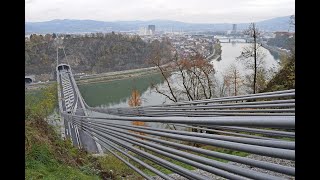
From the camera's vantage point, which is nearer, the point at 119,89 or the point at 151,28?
the point at 119,89

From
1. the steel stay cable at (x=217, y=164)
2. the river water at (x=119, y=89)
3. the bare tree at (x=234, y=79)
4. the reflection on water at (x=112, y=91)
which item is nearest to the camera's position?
the steel stay cable at (x=217, y=164)

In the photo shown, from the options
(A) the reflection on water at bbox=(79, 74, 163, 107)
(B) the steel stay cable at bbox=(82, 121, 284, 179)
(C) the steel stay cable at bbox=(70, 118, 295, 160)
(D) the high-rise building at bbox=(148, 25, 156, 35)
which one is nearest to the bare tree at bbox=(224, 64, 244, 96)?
(A) the reflection on water at bbox=(79, 74, 163, 107)

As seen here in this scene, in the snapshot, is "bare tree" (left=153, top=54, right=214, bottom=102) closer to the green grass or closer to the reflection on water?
the reflection on water

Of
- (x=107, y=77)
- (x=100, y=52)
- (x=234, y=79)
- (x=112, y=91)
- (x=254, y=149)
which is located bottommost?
(x=112, y=91)

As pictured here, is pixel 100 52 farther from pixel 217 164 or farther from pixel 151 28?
pixel 217 164

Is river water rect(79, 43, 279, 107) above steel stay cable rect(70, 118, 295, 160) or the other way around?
the other way around

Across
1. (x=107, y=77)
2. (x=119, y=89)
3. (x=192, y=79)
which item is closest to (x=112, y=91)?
(x=119, y=89)

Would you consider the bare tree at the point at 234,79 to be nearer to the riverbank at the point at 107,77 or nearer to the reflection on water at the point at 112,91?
the reflection on water at the point at 112,91

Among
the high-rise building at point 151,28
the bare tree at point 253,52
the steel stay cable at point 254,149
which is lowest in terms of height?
the steel stay cable at point 254,149

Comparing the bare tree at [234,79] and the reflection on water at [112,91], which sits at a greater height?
the bare tree at [234,79]

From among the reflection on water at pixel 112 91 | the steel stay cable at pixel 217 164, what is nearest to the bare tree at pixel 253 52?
the reflection on water at pixel 112 91

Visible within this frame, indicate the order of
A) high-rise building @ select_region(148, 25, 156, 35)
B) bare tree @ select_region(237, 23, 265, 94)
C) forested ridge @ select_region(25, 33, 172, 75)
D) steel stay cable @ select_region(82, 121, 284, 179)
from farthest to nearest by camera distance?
high-rise building @ select_region(148, 25, 156, 35) < forested ridge @ select_region(25, 33, 172, 75) < bare tree @ select_region(237, 23, 265, 94) < steel stay cable @ select_region(82, 121, 284, 179)
